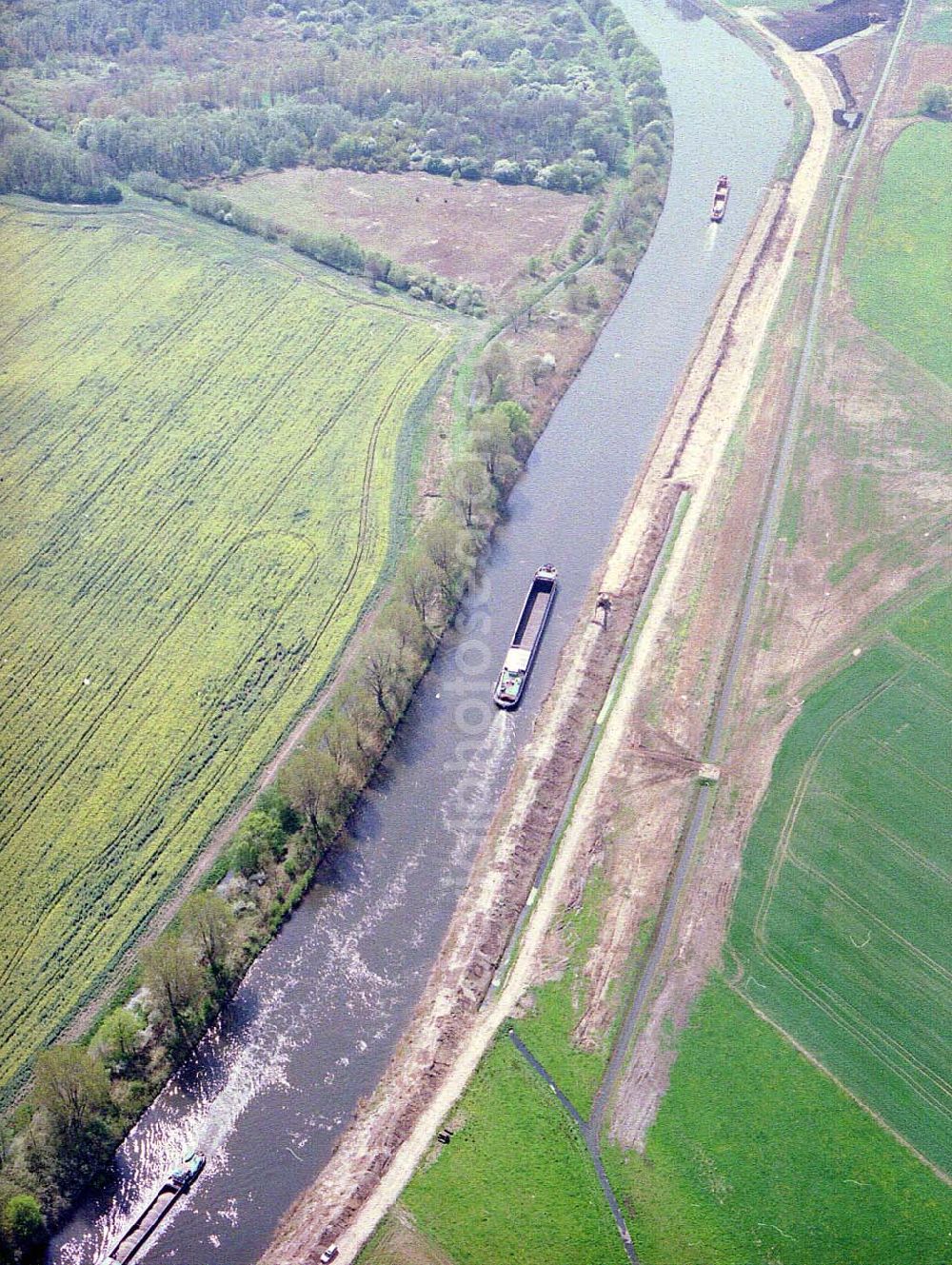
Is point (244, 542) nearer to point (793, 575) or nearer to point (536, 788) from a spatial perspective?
point (536, 788)

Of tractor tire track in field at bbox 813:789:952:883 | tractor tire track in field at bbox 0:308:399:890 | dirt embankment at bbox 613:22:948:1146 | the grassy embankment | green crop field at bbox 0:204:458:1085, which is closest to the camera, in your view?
the grassy embankment

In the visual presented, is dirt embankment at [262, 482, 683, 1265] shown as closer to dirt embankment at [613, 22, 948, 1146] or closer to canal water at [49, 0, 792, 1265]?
canal water at [49, 0, 792, 1265]

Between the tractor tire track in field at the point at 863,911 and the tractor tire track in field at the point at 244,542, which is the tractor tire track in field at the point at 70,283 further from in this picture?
the tractor tire track in field at the point at 863,911

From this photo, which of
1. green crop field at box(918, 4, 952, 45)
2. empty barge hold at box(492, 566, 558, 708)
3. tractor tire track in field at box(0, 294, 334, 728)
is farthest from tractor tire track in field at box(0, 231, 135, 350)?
green crop field at box(918, 4, 952, 45)

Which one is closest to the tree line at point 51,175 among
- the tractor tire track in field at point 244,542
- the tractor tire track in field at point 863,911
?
the tractor tire track in field at point 244,542

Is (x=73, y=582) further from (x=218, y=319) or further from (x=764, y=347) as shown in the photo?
(x=764, y=347)

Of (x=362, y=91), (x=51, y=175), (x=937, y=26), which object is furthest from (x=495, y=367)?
(x=937, y=26)

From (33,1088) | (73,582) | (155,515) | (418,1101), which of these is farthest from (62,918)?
(155,515)
